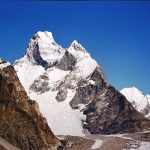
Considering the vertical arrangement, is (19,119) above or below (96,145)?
below

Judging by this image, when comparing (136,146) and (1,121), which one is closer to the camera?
(1,121)

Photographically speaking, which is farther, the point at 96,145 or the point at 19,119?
the point at 96,145

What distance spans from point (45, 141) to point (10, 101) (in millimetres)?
11669

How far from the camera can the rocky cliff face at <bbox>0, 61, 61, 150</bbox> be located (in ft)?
350

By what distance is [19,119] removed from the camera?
11069 cm

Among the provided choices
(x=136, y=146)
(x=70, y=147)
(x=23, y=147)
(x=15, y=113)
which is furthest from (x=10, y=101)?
(x=136, y=146)

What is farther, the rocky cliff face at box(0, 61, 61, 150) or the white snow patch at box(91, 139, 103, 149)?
the white snow patch at box(91, 139, 103, 149)

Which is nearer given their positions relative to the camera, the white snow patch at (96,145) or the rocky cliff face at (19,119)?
the rocky cliff face at (19,119)

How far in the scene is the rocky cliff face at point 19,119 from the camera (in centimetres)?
10656

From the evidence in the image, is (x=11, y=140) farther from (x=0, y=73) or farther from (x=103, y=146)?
(x=103, y=146)

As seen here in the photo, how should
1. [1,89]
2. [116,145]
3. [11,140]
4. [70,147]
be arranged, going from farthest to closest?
[116,145] → [70,147] → [1,89] → [11,140]

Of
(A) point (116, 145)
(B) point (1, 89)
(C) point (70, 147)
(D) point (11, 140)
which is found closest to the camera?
(D) point (11, 140)

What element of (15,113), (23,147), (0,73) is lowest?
(23,147)

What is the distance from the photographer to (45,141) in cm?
11581
